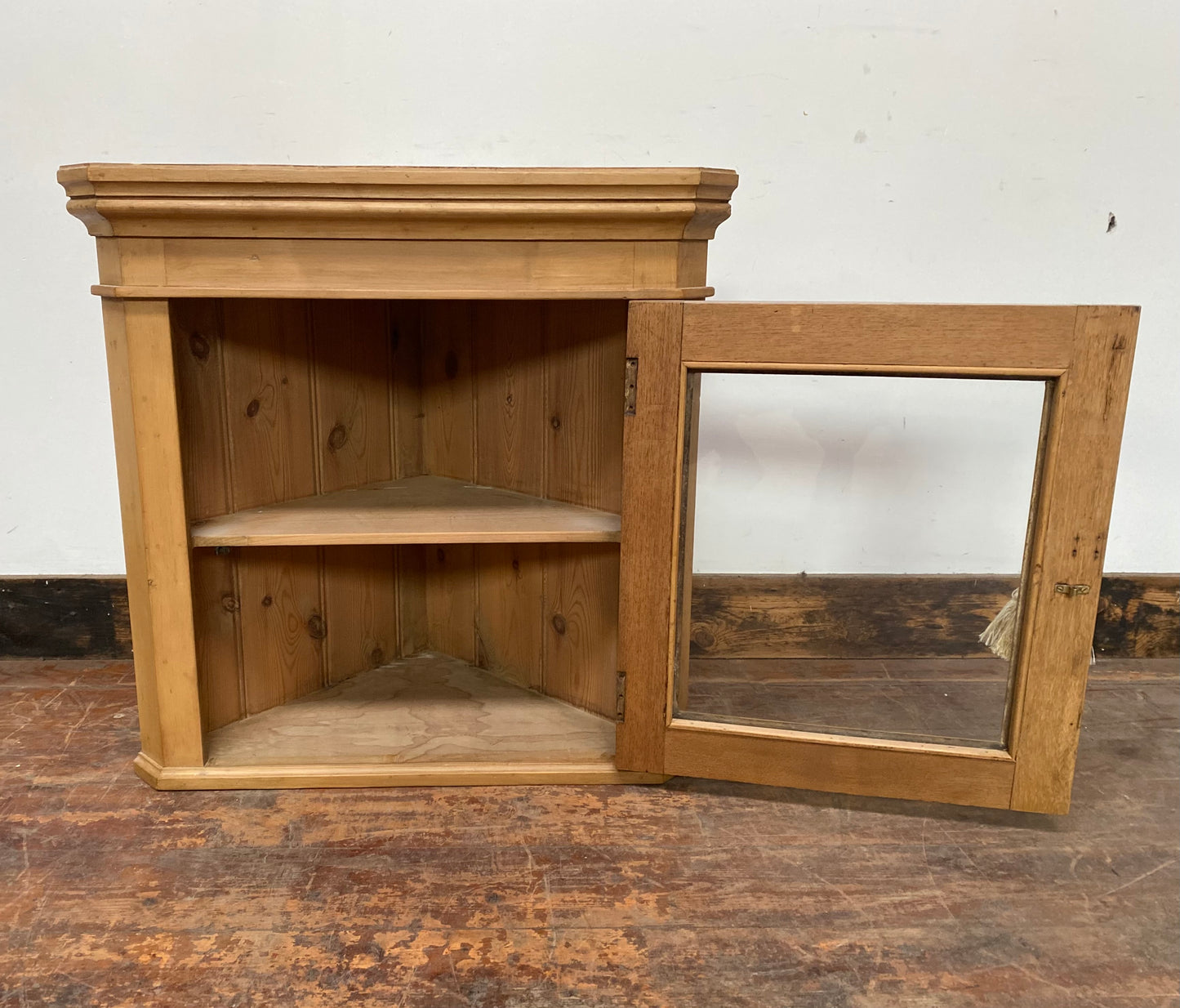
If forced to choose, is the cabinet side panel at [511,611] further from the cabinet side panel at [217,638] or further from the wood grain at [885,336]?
the wood grain at [885,336]

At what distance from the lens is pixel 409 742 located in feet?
5.62

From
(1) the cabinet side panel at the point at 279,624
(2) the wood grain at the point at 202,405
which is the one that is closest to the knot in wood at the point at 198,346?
(2) the wood grain at the point at 202,405

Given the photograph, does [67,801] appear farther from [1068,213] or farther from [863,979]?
Answer: [1068,213]

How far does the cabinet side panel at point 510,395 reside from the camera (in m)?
1.82

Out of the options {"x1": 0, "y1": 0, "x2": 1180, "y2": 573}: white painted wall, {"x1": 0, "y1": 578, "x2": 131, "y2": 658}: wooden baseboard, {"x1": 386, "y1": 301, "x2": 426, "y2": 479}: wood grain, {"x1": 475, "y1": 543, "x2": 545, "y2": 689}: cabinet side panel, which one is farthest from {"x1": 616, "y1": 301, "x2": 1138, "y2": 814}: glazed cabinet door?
{"x1": 0, "y1": 578, "x2": 131, "y2": 658}: wooden baseboard

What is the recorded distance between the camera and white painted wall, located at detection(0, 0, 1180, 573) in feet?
6.27

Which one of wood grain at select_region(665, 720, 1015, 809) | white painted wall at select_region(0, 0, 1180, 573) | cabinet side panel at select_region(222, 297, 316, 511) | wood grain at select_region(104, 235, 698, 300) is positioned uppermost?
white painted wall at select_region(0, 0, 1180, 573)

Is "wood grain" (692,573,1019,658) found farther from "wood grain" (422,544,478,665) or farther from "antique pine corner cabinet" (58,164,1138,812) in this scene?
"wood grain" (422,544,478,665)

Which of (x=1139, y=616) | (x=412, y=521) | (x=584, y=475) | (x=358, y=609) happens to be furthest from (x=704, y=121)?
(x=1139, y=616)

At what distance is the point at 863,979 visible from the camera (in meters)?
1.19

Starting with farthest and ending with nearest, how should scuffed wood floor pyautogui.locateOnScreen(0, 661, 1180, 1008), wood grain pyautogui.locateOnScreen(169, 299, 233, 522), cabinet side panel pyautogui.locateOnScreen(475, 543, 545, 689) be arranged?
cabinet side panel pyautogui.locateOnScreen(475, 543, 545, 689) → wood grain pyautogui.locateOnScreen(169, 299, 233, 522) → scuffed wood floor pyautogui.locateOnScreen(0, 661, 1180, 1008)

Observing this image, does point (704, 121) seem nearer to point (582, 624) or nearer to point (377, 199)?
point (377, 199)

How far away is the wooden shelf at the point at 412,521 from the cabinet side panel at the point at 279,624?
0.39 ft

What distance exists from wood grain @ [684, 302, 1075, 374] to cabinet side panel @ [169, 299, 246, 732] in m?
0.80
